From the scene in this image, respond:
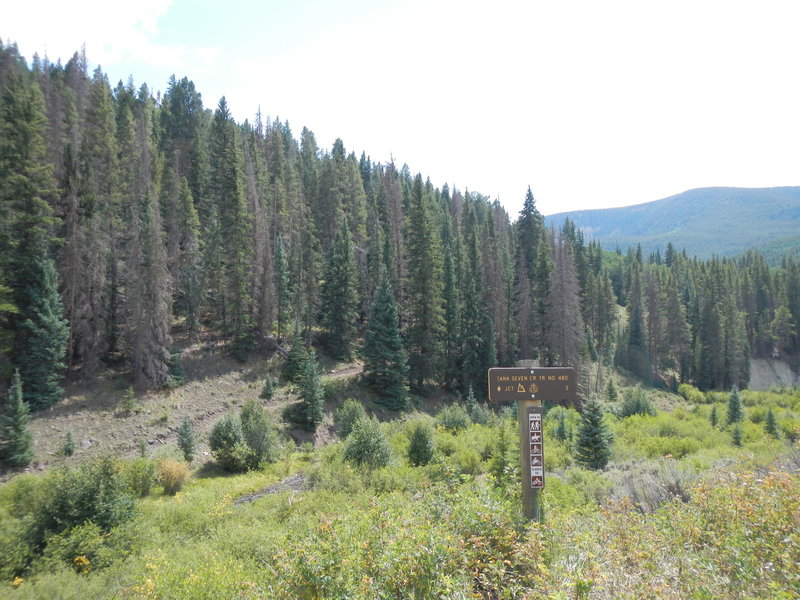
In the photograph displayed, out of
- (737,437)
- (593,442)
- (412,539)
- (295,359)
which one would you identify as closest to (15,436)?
(295,359)

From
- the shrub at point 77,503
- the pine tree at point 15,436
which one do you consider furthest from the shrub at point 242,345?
the shrub at point 77,503

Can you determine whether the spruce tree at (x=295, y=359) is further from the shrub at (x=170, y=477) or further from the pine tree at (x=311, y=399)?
the shrub at (x=170, y=477)

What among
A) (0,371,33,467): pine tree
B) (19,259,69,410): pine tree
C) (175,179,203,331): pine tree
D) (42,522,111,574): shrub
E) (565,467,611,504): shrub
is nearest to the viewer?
(42,522,111,574): shrub

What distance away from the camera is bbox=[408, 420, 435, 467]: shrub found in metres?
16.0

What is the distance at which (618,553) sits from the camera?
543 cm

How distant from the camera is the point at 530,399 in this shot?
7.06 metres

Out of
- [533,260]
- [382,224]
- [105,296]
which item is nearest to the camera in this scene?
[105,296]

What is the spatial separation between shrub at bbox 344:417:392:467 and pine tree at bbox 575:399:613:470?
7.32m

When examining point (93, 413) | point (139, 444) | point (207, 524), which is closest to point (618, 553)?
point (207, 524)

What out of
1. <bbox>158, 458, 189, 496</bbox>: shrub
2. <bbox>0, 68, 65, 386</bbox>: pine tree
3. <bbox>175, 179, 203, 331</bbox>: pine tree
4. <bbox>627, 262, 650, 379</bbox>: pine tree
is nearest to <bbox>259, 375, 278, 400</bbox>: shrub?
<bbox>175, 179, 203, 331</bbox>: pine tree

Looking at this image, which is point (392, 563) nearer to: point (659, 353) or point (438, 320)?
point (438, 320)

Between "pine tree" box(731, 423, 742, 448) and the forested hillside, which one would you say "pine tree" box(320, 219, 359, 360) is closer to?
the forested hillside

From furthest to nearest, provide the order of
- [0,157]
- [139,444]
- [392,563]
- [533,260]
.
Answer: [533,260], [0,157], [139,444], [392,563]

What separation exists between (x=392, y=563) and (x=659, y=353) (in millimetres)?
77636
